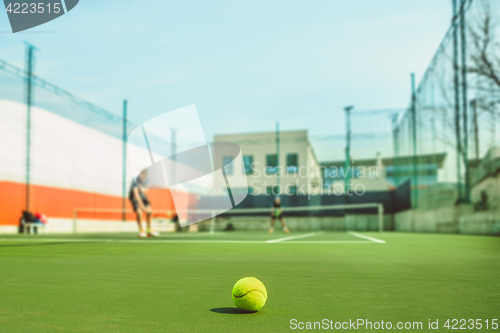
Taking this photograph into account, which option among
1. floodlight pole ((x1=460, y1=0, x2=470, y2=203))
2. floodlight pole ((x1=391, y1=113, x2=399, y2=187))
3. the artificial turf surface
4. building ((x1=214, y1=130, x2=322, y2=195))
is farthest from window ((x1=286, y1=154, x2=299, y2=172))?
the artificial turf surface

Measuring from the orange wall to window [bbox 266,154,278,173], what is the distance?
8025 mm

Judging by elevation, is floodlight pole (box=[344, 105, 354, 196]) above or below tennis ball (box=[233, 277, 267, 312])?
above

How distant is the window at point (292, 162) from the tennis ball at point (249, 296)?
79.4ft

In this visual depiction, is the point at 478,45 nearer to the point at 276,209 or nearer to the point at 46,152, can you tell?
the point at 276,209

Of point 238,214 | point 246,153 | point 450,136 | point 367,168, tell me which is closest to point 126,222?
point 238,214

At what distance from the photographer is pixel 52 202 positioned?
18.3 meters

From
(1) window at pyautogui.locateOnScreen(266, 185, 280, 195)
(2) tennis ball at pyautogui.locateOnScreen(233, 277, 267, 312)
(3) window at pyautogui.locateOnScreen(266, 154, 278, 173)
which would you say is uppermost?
(3) window at pyautogui.locateOnScreen(266, 154, 278, 173)

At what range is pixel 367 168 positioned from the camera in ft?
73.8

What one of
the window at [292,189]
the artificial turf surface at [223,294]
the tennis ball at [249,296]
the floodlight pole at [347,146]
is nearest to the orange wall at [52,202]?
the window at [292,189]

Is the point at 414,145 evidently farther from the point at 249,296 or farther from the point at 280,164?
the point at 249,296

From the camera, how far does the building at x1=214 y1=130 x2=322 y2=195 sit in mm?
24914

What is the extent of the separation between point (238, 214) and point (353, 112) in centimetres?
777

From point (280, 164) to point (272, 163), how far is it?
49 centimetres

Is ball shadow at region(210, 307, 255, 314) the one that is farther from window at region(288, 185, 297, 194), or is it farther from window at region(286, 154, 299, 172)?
window at region(286, 154, 299, 172)
